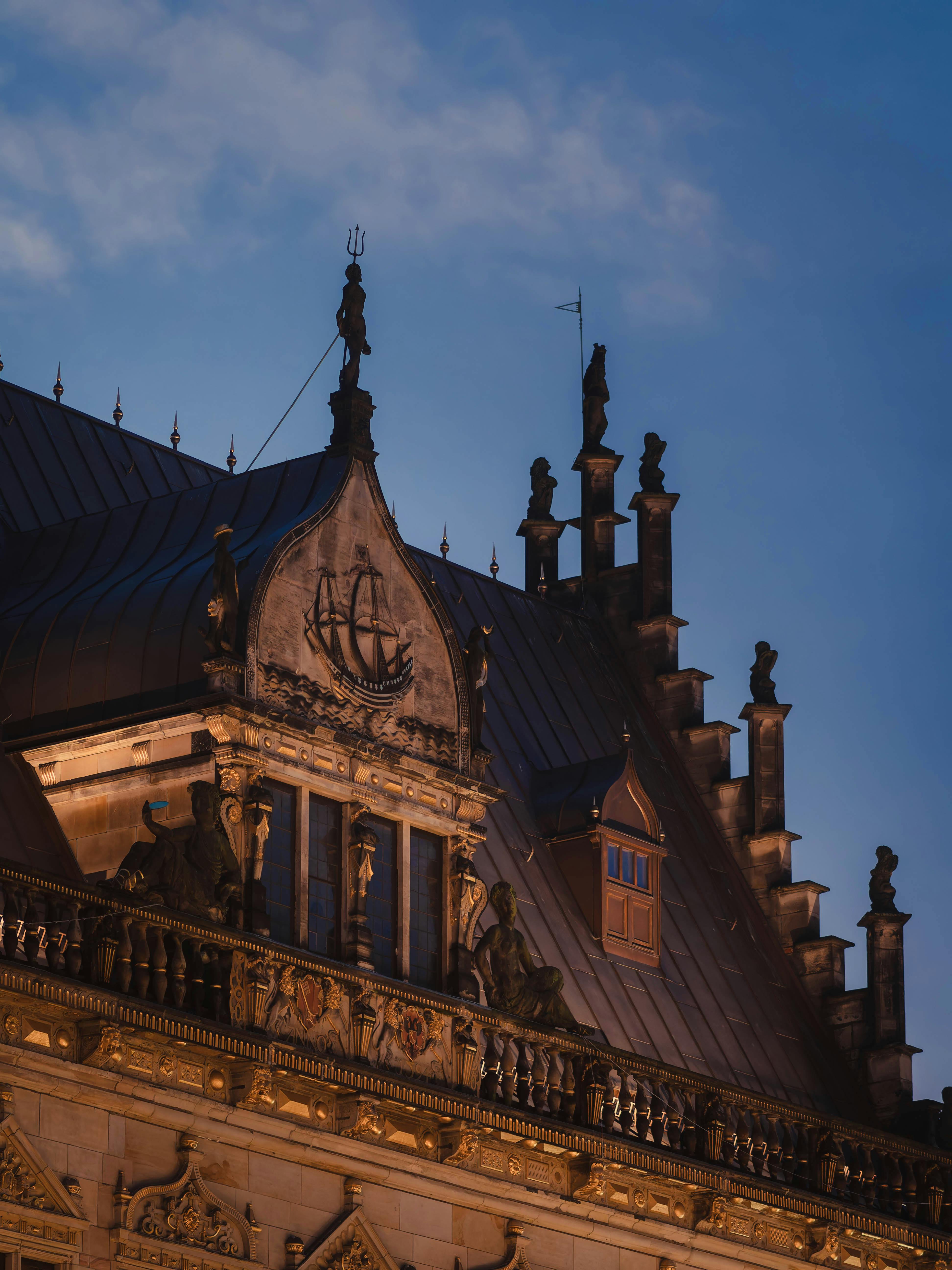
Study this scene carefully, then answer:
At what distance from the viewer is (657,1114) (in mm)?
37219

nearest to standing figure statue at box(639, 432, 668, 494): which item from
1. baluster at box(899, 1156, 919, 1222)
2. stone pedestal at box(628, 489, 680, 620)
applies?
stone pedestal at box(628, 489, 680, 620)

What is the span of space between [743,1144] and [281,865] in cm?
771

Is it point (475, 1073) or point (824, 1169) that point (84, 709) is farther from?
point (824, 1169)

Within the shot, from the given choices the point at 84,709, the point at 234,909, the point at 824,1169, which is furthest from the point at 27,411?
the point at 824,1169

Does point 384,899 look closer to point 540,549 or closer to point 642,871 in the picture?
point 642,871

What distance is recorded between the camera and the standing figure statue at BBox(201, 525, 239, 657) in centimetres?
3378

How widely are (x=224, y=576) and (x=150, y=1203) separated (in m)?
7.00

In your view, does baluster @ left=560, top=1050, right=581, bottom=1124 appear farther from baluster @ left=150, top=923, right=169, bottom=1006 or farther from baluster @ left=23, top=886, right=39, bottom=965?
baluster @ left=23, top=886, right=39, bottom=965

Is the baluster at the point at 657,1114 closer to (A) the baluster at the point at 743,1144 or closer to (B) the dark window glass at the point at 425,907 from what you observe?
(A) the baluster at the point at 743,1144

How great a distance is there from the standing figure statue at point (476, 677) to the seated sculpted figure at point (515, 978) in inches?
73.9

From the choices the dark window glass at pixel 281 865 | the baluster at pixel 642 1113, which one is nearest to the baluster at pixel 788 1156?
the baluster at pixel 642 1113

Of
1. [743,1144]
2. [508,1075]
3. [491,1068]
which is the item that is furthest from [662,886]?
[491,1068]

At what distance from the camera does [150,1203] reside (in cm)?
3061

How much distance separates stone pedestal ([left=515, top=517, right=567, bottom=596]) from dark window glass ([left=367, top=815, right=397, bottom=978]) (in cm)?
1598
